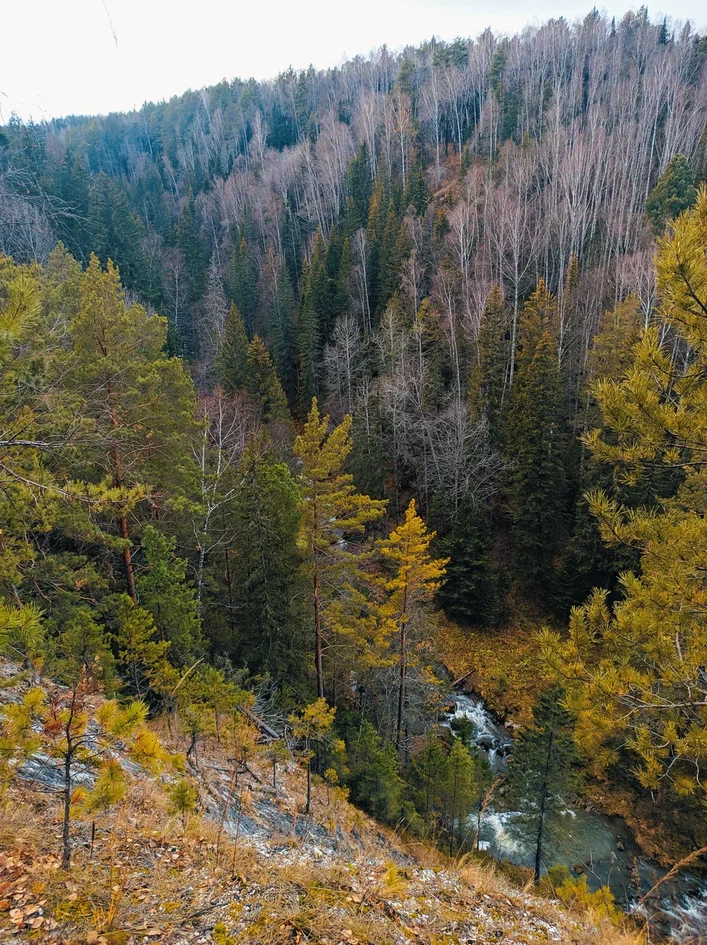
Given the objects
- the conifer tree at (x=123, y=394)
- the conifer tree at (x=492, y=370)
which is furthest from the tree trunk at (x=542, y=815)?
the conifer tree at (x=492, y=370)

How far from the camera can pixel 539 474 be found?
69.8 feet

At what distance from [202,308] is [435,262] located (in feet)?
73.8

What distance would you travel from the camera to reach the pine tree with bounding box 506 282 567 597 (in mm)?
21141

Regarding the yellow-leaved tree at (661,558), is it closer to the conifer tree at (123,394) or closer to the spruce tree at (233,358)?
the conifer tree at (123,394)

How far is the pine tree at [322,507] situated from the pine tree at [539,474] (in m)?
12.1

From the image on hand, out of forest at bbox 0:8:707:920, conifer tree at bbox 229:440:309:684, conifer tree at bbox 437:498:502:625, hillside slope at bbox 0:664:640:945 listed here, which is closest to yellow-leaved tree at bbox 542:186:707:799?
forest at bbox 0:8:707:920

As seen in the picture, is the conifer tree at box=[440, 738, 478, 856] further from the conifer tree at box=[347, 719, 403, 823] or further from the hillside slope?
the hillside slope

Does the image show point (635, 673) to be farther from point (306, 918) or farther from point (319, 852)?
point (319, 852)

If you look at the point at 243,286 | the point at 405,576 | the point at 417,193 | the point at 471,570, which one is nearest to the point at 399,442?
the point at 471,570

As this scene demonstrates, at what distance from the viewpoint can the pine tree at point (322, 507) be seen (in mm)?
11266

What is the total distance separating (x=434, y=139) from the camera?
150ft

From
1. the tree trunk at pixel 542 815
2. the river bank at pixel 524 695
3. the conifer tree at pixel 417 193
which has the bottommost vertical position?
the river bank at pixel 524 695

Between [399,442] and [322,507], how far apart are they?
1361 centimetres

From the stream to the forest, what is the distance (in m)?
0.71
